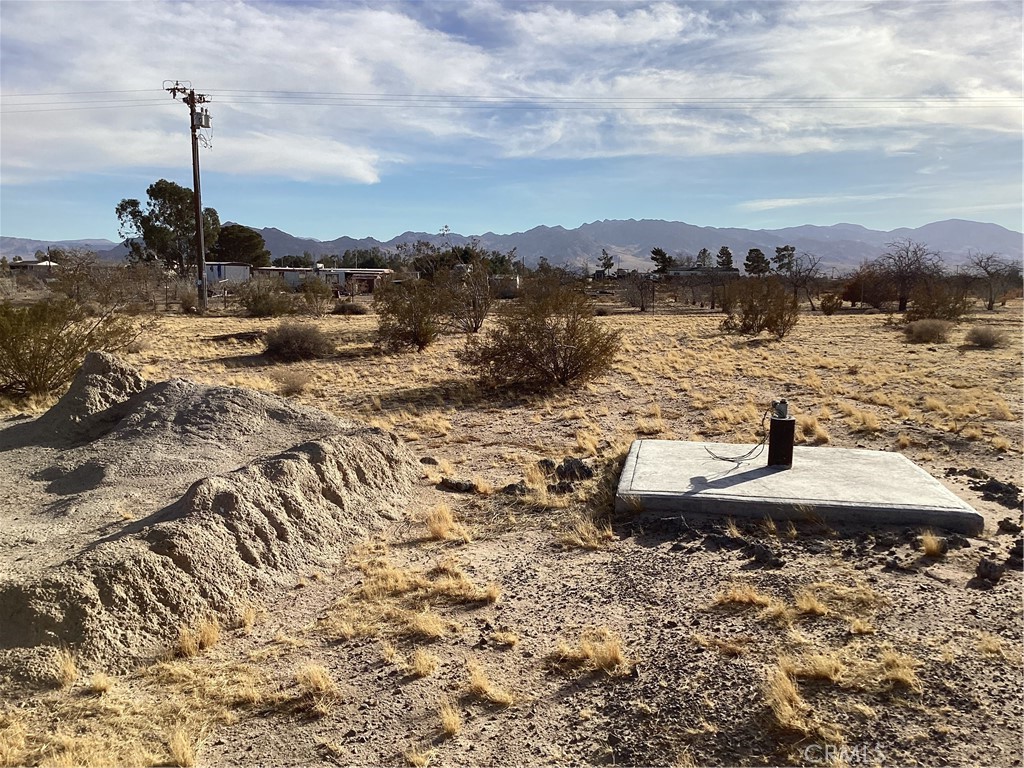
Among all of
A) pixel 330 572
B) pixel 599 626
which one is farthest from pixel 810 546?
pixel 330 572

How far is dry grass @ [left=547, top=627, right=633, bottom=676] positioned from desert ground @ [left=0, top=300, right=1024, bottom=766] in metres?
0.02

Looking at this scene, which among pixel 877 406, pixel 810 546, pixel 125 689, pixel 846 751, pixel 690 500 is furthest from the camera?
pixel 877 406

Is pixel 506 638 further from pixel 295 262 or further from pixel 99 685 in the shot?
pixel 295 262

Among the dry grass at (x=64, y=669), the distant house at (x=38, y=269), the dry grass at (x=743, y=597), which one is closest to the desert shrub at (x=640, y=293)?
the distant house at (x=38, y=269)

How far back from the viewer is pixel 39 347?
488 inches

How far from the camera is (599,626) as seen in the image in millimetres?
4828

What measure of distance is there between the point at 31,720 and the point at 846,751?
413cm

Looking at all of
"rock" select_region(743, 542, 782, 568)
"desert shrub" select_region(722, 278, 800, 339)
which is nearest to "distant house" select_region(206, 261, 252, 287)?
"desert shrub" select_region(722, 278, 800, 339)

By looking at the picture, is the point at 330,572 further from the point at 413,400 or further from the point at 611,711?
the point at 413,400

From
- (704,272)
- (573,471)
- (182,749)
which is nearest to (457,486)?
(573,471)

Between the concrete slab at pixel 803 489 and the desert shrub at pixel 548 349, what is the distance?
23.2 feet

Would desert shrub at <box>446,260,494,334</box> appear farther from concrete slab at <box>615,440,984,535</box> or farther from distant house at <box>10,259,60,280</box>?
distant house at <box>10,259,60,280</box>

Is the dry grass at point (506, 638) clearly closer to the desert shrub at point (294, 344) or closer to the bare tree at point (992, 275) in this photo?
the desert shrub at point (294, 344)

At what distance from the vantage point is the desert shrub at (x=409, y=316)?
72.3 ft
